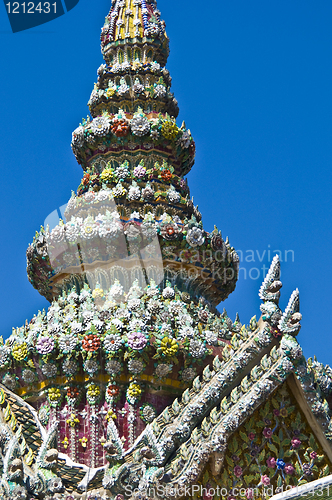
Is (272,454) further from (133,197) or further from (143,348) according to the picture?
(133,197)

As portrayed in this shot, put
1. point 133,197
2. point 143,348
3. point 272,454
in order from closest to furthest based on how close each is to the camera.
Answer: point 272,454 → point 143,348 → point 133,197

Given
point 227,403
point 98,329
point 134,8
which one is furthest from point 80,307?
point 134,8

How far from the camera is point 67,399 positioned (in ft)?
64.2

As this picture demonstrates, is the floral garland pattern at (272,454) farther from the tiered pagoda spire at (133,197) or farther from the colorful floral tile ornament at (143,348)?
the tiered pagoda spire at (133,197)

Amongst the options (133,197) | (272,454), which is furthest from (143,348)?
(133,197)

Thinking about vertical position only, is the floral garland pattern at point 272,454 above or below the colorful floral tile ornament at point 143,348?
below

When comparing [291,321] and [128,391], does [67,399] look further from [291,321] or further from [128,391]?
[291,321]

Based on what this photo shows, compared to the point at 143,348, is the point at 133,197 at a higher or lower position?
higher

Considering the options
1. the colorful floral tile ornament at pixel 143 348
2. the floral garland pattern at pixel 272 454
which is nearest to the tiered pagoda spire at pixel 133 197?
the colorful floral tile ornament at pixel 143 348

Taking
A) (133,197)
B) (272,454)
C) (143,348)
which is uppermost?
(133,197)

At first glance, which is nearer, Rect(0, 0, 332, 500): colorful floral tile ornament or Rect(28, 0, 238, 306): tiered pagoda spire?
Rect(0, 0, 332, 500): colorful floral tile ornament

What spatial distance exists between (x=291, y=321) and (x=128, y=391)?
14.6 ft

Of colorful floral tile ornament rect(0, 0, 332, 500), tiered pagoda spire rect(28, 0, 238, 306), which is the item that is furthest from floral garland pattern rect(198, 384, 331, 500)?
tiered pagoda spire rect(28, 0, 238, 306)

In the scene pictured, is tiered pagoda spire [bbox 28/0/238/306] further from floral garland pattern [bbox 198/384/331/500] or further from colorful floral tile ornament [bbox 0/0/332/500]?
floral garland pattern [bbox 198/384/331/500]
